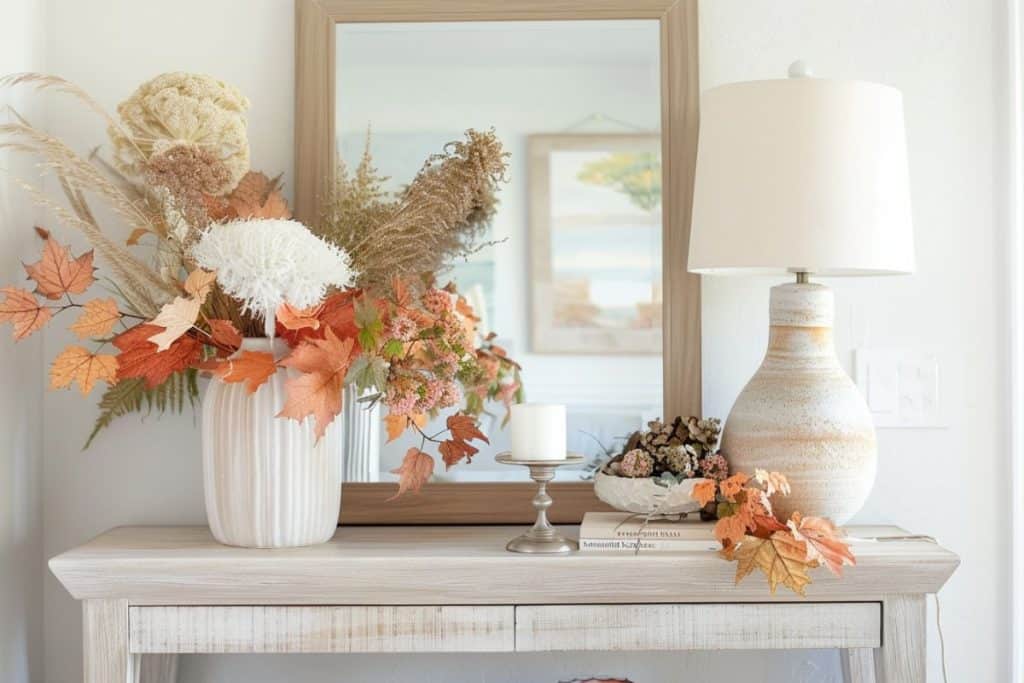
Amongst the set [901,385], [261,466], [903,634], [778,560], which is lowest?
[903,634]

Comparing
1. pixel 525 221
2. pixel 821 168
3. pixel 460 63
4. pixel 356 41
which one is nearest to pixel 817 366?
pixel 821 168

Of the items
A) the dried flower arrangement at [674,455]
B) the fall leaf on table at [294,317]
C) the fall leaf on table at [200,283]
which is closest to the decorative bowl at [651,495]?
the dried flower arrangement at [674,455]

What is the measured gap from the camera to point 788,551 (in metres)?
1.35

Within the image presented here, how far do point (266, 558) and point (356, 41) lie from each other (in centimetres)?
90

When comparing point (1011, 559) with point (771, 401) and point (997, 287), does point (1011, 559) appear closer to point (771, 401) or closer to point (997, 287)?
point (997, 287)

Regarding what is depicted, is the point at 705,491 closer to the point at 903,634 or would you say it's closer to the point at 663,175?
the point at 903,634

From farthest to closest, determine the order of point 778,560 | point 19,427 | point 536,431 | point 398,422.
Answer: point 19,427
point 398,422
point 536,431
point 778,560

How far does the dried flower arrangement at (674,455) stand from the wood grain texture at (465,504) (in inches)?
7.4

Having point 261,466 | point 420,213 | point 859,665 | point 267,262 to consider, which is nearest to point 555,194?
point 420,213

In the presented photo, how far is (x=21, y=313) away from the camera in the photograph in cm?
146

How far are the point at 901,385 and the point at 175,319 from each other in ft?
3.95

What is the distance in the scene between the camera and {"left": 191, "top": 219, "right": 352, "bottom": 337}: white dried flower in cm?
138

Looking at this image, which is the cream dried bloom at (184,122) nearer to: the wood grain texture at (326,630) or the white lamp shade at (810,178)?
the wood grain texture at (326,630)

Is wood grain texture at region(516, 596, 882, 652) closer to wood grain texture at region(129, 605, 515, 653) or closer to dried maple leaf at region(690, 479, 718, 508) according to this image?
wood grain texture at region(129, 605, 515, 653)
